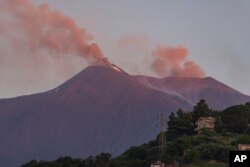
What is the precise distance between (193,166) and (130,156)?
64.9ft

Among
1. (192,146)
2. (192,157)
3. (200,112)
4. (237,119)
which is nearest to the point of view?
(192,157)

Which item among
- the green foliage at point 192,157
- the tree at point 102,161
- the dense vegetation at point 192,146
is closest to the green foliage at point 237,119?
the dense vegetation at point 192,146

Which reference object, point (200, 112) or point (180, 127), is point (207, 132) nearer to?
point (180, 127)

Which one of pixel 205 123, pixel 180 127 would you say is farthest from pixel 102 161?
pixel 180 127

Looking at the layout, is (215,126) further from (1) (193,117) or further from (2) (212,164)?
(2) (212,164)

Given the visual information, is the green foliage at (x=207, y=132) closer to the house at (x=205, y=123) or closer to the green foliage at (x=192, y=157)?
the house at (x=205, y=123)

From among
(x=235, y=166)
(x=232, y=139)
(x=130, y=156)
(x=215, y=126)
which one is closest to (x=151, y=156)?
(x=130, y=156)

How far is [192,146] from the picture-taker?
85.8 m

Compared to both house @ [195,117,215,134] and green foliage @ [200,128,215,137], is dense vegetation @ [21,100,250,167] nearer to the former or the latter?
green foliage @ [200,128,215,137]

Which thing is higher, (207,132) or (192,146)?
(207,132)

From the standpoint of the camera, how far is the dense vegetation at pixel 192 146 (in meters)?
78.1

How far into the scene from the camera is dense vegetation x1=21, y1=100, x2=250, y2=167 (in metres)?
78.1

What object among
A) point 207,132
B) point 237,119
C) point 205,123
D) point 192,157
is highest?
point 237,119

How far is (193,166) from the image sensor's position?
242 feet
